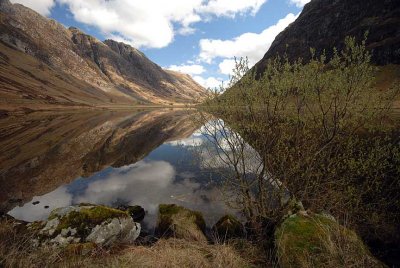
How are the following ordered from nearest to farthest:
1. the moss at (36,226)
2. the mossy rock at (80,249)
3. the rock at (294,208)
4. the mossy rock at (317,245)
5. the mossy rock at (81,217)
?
the mossy rock at (317,245)
the mossy rock at (80,249)
the rock at (294,208)
the moss at (36,226)
the mossy rock at (81,217)

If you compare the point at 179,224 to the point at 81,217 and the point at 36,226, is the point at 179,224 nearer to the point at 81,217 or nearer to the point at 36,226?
the point at 81,217

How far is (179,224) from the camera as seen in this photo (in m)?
17.4

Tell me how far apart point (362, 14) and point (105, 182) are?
177053 millimetres

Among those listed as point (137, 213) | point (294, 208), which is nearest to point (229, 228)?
point (294, 208)

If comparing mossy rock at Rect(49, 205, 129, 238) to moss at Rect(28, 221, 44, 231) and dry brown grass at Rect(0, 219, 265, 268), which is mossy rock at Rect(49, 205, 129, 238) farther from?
dry brown grass at Rect(0, 219, 265, 268)

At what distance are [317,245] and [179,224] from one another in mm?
9308

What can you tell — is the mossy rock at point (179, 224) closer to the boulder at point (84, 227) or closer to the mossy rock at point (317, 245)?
the boulder at point (84, 227)

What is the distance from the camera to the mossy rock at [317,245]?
8430mm

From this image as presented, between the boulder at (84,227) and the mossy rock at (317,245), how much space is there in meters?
7.95

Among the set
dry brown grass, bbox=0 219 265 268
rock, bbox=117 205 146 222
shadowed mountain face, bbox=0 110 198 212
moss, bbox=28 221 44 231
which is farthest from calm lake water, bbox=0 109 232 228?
moss, bbox=28 221 44 231

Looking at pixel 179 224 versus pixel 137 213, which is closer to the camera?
pixel 179 224

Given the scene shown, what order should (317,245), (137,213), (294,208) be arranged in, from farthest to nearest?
(137,213)
(294,208)
(317,245)

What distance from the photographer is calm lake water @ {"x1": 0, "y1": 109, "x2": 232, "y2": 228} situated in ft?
76.9

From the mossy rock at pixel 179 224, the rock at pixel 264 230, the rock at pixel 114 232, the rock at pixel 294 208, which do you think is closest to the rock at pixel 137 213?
the mossy rock at pixel 179 224
